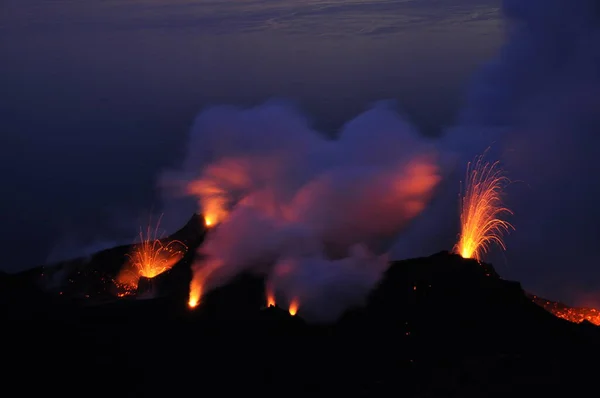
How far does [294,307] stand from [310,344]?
9.98 feet

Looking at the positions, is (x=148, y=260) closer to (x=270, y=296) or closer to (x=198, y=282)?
(x=198, y=282)

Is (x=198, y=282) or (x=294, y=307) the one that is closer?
(x=294, y=307)

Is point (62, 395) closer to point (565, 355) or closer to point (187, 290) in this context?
point (187, 290)

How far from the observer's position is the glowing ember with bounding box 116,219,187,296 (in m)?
36.3

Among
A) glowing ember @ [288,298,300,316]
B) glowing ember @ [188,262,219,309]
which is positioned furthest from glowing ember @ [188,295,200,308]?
glowing ember @ [288,298,300,316]

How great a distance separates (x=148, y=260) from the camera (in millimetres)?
37969

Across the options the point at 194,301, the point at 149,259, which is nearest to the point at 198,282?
the point at 194,301

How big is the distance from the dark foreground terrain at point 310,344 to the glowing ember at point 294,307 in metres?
1.05

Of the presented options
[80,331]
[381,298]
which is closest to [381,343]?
[381,298]

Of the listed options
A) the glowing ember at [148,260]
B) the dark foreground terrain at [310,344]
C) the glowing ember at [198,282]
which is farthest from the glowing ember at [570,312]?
the glowing ember at [148,260]

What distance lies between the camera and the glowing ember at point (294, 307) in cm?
2926

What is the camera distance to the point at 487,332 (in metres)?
27.4

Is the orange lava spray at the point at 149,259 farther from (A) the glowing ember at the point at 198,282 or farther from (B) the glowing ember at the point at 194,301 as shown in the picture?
(B) the glowing ember at the point at 194,301

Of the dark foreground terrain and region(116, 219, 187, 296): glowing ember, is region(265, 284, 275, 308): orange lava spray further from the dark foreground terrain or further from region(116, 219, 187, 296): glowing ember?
region(116, 219, 187, 296): glowing ember
